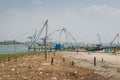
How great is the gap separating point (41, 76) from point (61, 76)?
126 centimetres

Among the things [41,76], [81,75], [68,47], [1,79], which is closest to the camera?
[1,79]

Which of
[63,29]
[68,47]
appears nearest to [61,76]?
[63,29]

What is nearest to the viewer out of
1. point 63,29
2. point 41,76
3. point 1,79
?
point 1,79

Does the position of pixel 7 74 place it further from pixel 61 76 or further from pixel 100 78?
pixel 100 78

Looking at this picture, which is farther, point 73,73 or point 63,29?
point 63,29

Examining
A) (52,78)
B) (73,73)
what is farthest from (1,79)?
(73,73)

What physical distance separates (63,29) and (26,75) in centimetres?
5436

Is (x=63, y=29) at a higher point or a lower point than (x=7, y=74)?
higher

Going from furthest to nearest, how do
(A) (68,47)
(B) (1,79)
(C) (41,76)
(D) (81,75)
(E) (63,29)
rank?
(A) (68,47), (E) (63,29), (D) (81,75), (C) (41,76), (B) (1,79)

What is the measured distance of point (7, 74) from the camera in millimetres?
18047

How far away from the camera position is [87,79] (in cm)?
1777

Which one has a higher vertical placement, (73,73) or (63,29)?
(63,29)

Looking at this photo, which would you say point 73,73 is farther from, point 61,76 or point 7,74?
point 7,74

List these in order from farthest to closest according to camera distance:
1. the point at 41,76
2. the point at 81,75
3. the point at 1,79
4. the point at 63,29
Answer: the point at 63,29 → the point at 81,75 → the point at 41,76 → the point at 1,79
